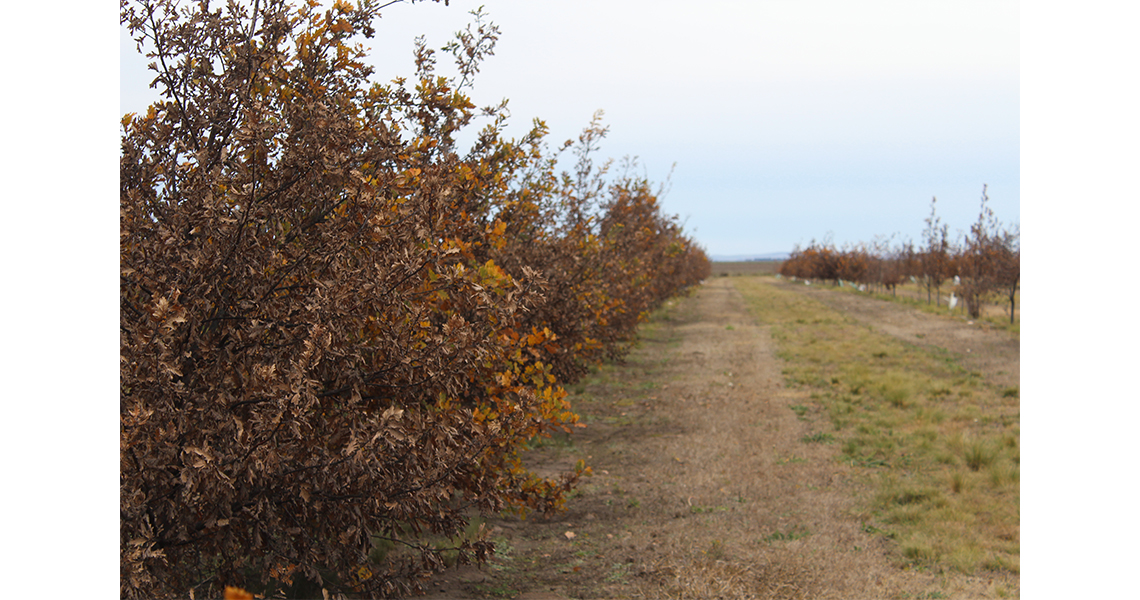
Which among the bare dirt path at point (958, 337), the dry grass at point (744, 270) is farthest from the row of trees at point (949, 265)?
the dry grass at point (744, 270)

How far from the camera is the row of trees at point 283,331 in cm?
248

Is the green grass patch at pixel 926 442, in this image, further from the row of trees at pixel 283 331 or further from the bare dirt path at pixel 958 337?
the row of trees at pixel 283 331

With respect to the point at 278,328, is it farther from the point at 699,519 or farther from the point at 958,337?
the point at 958,337

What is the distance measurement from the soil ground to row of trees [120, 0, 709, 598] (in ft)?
3.30

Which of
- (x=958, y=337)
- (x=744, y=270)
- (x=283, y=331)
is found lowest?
(x=958, y=337)

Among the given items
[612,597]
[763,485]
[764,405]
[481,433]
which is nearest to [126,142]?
[481,433]

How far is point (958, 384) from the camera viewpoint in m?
10.8

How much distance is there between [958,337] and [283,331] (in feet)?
56.7

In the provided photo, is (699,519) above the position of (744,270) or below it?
below

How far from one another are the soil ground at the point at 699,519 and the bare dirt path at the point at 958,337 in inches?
171

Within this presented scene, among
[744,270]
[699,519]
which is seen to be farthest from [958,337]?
[744,270]

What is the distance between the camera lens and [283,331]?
2668 millimetres

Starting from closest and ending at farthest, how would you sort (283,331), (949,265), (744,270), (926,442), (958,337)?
(283,331), (926,442), (958,337), (949,265), (744,270)

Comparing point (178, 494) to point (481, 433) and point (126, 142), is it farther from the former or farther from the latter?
point (126, 142)
